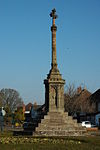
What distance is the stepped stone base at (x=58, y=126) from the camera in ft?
86.3

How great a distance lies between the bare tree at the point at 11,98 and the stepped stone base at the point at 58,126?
4852cm

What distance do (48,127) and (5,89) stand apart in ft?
184

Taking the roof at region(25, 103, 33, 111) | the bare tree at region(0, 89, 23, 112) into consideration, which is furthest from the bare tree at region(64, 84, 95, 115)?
the roof at region(25, 103, 33, 111)

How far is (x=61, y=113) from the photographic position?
92.6ft

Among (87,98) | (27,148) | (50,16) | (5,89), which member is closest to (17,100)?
(5,89)

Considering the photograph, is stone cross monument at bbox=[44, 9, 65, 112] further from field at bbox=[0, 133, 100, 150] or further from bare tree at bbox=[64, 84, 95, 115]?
bare tree at bbox=[64, 84, 95, 115]

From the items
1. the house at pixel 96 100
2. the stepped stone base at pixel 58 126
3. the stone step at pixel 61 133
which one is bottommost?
the stone step at pixel 61 133

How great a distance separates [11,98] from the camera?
7844 centimetres

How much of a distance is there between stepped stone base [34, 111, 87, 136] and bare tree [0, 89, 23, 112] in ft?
159

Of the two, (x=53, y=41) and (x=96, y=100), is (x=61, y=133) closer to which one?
(x=53, y=41)

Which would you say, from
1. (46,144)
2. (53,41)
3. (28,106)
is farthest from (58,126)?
(28,106)

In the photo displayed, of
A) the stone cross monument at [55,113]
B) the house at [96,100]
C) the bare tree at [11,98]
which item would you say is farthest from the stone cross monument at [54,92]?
the bare tree at [11,98]

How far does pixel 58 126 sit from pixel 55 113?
4.68 feet

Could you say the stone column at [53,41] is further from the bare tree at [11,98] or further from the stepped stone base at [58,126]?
the bare tree at [11,98]
